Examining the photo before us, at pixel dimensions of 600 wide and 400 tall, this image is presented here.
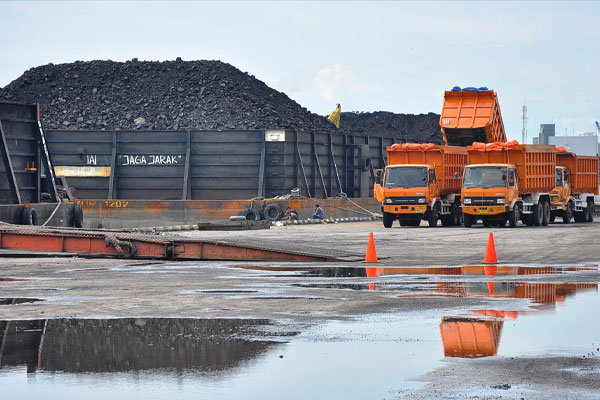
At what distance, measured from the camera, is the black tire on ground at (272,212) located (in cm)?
4481

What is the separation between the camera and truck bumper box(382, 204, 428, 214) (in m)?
40.0

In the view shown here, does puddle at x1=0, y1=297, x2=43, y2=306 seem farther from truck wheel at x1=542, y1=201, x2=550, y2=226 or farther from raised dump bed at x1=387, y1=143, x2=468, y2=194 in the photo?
truck wheel at x1=542, y1=201, x2=550, y2=226

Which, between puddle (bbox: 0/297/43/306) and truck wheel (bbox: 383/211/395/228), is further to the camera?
truck wheel (bbox: 383/211/395/228)

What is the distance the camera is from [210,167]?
49.2 m

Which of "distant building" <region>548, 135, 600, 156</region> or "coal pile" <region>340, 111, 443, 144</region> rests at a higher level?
"distant building" <region>548, 135, 600, 156</region>

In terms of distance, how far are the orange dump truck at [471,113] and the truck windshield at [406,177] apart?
435 centimetres

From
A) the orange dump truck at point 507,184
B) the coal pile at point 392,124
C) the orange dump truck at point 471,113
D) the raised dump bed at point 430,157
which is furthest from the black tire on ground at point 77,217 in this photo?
the coal pile at point 392,124

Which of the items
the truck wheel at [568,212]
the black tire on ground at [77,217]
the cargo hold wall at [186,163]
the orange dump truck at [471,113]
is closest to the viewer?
the black tire on ground at [77,217]

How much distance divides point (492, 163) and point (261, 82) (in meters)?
34.0

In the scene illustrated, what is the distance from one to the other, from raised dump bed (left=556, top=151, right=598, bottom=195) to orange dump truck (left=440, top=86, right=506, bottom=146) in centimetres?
454

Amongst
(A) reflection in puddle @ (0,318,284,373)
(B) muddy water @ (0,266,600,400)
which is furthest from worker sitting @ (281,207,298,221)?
(A) reflection in puddle @ (0,318,284,373)

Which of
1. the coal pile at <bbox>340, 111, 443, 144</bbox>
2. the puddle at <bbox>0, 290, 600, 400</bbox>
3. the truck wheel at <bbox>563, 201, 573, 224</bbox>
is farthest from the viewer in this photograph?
the coal pile at <bbox>340, 111, 443, 144</bbox>

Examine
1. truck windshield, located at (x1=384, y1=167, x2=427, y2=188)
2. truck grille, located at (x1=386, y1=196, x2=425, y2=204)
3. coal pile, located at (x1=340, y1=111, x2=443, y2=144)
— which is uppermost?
coal pile, located at (x1=340, y1=111, x2=443, y2=144)

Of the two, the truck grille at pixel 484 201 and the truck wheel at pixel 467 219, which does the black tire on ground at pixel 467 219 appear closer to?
the truck wheel at pixel 467 219
